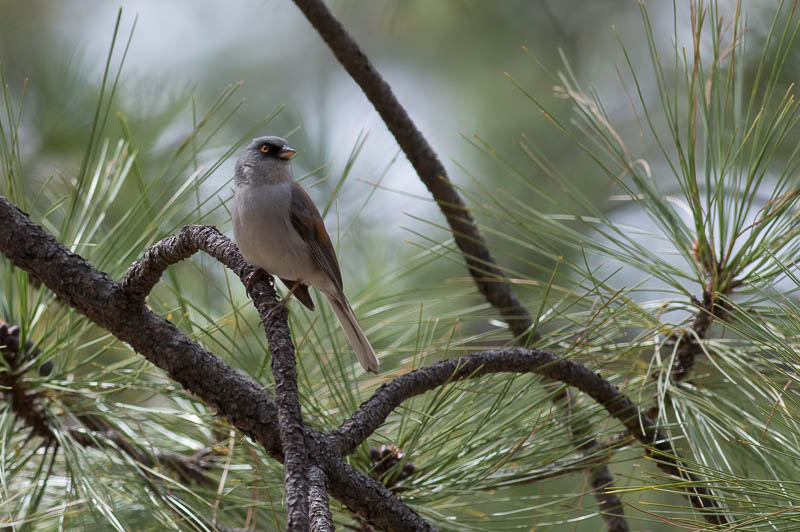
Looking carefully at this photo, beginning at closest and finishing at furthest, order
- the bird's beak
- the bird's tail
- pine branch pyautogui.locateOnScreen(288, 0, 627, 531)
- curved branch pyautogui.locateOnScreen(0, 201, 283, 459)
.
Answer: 1. curved branch pyautogui.locateOnScreen(0, 201, 283, 459)
2. the bird's tail
3. pine branch pyautogui.locateOnScreen(288, 0, 627, 531)
4. the bird's beak

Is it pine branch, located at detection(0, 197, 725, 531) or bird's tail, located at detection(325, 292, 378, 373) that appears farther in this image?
bird's tail, located at detection(325, 292, 378, 373)

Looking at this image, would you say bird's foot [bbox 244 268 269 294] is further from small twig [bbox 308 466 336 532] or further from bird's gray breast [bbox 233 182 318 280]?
small twig [bbox 308 466 336 532]

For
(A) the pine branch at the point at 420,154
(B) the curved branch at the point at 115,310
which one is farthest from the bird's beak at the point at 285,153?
(B) the curved branch at the point at 115,310

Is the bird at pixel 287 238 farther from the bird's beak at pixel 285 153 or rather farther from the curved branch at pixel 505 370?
the curved branch at pixel 505 370

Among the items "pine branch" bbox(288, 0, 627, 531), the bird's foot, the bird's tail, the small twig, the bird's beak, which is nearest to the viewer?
the small twig

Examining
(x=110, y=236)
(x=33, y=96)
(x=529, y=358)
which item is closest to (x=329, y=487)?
(x=529, y=358)

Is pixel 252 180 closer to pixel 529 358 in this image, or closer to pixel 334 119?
pixel 529 358

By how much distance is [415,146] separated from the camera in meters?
2.30

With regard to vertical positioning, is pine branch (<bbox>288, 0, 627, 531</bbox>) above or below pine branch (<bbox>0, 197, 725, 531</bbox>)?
above

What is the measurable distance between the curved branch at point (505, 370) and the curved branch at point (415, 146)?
49 cm

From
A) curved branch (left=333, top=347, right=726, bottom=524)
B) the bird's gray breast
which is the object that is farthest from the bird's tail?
curved branch (left=333, top=347, right=726, bottom=524)

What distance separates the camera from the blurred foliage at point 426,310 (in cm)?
161

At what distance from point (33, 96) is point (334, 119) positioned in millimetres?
1677

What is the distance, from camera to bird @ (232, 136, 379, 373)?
6.49 feet
